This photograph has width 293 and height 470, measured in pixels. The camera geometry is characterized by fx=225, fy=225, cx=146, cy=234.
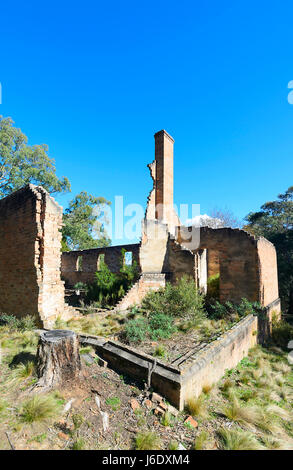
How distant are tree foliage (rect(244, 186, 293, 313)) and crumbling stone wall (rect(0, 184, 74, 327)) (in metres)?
16.6

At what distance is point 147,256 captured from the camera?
13211 mm

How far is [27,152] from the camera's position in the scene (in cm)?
2012

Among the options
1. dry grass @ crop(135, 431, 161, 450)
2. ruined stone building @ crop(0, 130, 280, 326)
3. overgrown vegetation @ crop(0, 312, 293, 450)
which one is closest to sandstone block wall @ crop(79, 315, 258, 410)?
overgrown vegetation @ crop(0, 312, 293, 450)

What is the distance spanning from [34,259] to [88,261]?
1123 cm

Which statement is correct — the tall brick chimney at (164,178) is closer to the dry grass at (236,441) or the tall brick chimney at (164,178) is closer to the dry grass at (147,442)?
the dry grass at (236,441)

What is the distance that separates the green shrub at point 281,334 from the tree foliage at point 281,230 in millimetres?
7891

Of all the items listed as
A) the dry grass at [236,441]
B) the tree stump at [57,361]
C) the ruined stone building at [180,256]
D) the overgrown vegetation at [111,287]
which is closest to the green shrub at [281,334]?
the ruined stone building at [180,256]

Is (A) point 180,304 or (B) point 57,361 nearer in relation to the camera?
(B) point 57,361

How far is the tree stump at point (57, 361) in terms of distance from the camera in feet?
12.8

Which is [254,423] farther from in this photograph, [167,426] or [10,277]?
[10,277]

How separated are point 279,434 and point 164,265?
9.98 m

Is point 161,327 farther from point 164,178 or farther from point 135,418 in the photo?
point 164,178

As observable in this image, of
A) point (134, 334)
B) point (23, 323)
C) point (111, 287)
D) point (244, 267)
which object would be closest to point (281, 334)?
point (244, 267)

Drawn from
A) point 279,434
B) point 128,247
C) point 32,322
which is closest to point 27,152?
point 128,247
